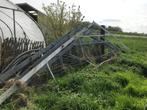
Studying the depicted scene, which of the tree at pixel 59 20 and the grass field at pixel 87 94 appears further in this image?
the tree at pixel 59 20

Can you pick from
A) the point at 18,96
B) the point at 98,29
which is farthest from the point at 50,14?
the point at 18,96

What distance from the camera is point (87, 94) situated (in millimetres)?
8977

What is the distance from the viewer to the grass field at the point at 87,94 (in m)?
7.87

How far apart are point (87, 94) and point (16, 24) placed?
764 cm

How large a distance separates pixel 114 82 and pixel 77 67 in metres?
2.52

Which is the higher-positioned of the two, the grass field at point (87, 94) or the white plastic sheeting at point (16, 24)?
the white plastic sheeting at point (16, 24)

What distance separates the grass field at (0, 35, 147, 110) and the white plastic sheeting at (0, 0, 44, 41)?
384 centimetres

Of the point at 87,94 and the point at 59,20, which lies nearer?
the point at 87,94

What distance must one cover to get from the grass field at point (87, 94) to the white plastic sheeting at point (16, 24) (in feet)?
12.6

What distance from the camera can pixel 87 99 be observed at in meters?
8.12

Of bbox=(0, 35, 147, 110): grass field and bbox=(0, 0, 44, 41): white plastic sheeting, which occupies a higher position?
bbox=(0, 0, 44, 41): white plastic sheeting

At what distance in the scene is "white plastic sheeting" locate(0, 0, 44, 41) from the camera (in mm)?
14078

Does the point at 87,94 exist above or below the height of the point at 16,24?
below

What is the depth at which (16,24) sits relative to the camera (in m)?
15.8
